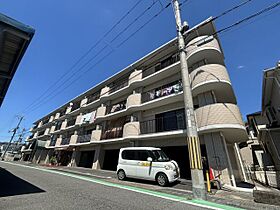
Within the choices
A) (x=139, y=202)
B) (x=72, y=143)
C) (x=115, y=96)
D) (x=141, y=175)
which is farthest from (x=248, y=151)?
(x=72, y=143)

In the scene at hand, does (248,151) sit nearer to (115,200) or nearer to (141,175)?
(141,175)

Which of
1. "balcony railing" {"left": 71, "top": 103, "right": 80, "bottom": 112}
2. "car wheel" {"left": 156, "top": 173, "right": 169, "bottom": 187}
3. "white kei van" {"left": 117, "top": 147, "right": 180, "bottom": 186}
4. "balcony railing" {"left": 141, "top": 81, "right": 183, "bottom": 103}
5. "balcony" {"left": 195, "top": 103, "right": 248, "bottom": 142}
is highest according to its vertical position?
"balcony railing" {"left": 71, "top": 103, "right": 80, "bottom": 112}

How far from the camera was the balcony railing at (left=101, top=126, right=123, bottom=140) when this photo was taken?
16.4 m

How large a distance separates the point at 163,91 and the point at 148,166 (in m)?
6.96

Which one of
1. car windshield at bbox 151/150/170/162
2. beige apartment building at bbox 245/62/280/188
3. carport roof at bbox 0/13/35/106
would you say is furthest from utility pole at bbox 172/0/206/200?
beige apartment building at bbox 245/62/280/188

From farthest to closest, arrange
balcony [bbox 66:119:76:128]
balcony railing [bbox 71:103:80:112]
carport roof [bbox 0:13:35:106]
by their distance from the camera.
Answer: balcony railing [bbox 71:103:80:112] → balcony [bbox 66:119:76:128] → carport roof [bbox 0:13:35:106]

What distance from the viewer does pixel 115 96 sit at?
18766 mm

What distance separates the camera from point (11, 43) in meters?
4.61

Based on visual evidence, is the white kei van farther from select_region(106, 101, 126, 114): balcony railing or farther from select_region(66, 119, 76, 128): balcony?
select_region(66, 119, 76, 128): balcony

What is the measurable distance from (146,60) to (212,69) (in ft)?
25.0

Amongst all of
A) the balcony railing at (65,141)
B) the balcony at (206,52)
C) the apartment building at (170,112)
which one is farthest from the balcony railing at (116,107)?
the balcony railing at (65,141)

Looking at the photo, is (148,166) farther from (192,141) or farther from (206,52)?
(206,52)

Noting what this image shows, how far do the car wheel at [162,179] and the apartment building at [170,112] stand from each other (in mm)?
3047

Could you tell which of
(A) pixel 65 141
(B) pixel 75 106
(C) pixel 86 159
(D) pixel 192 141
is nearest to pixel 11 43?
(D) pixel 192 141
